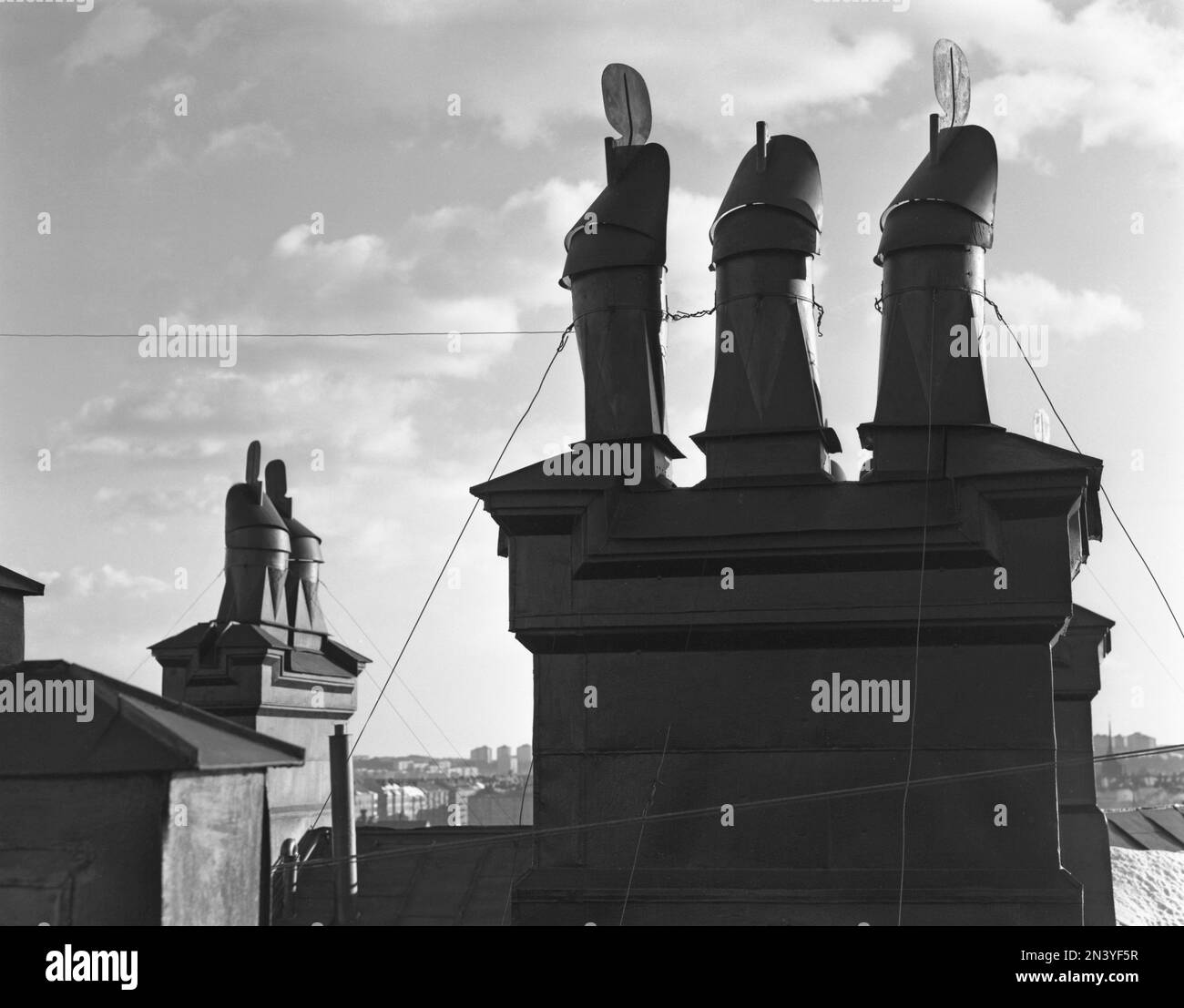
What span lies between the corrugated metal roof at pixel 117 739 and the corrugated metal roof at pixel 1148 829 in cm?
2145

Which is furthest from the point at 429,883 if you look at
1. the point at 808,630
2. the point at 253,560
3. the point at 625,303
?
the point at 625,303

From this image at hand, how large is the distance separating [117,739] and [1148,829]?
25911mm

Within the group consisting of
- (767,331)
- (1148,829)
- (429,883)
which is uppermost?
(767,331)

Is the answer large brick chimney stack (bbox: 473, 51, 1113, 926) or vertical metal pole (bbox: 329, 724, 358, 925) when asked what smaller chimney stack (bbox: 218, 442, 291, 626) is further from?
large brick chimney stack (bbox: 473, 51, 1113, 926)

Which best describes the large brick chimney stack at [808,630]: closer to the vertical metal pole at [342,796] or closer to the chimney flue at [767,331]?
the chimney flue at [767,331]

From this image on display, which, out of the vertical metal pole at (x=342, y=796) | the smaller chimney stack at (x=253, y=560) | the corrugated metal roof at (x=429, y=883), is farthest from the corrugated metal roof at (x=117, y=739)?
the smaller chimney stack at (x=253, y=560)

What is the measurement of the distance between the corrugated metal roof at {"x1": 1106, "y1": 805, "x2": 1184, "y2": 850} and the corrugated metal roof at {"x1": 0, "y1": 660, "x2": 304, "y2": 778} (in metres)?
21.5

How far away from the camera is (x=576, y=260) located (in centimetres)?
1675

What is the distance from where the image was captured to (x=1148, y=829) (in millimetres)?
28219

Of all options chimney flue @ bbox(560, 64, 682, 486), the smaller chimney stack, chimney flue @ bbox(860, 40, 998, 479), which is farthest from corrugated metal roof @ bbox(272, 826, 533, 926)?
chimney flue @ bbox(860, 40, 998, 479)

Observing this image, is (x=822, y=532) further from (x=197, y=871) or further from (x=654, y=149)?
(x=197, y=871)

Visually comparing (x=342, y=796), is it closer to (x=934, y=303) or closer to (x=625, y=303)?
(x=625, y=303)
